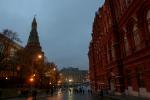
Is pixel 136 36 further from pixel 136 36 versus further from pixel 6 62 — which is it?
pixel 6 62

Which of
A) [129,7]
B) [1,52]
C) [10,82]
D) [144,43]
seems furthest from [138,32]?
[10,82]

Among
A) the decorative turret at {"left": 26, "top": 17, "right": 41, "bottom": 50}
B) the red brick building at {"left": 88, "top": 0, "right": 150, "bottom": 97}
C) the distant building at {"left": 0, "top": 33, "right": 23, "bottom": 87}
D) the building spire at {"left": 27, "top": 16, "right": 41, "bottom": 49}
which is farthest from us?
the building spire at {"left": 27, "top": 16, "right": 41, "bottom": 49}

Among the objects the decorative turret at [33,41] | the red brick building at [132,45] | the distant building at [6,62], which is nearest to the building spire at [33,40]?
the decorative turret at [33,41]

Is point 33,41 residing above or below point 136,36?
above

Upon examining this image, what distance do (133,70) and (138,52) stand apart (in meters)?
3.55

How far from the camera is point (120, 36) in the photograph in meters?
36.5

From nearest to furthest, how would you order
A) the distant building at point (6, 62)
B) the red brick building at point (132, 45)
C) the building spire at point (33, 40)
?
the red brick building at point (132, 45)
the distant building at point (6, 62)
the building spire at point (33, 40)

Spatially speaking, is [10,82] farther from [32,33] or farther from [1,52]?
[32,33]

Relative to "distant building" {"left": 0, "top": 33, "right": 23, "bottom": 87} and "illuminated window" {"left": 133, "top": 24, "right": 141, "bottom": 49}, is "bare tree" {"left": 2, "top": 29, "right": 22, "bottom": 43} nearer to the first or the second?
"distant building" {"left": 0, "top": 33, "right": 23, "bottom": 87}

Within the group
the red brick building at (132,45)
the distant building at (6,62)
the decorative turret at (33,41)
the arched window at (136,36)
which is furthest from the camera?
the decorative turret at (33,41)

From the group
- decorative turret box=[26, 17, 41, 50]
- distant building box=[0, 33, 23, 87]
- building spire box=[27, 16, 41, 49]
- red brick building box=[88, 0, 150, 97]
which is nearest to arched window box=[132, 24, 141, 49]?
red brick building box=[88, 0, 150, 97]

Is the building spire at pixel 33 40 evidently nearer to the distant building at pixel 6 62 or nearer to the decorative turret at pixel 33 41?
the decorative turret at pixel 33 41

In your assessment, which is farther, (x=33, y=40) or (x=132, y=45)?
(x=33, y=40)

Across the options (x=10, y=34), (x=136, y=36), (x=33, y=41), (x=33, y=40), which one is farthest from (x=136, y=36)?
(x=33, y=40)
